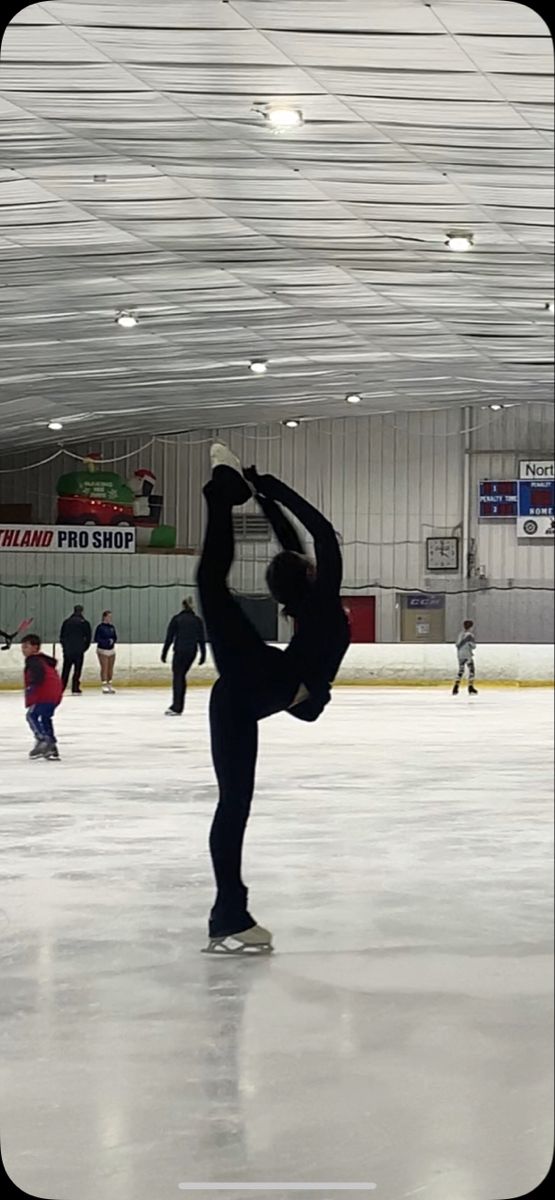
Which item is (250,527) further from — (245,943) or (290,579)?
(245,943)

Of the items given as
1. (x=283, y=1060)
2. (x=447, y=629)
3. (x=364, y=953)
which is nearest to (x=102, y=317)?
(x=447, y=629)

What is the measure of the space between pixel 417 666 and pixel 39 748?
0.90 m

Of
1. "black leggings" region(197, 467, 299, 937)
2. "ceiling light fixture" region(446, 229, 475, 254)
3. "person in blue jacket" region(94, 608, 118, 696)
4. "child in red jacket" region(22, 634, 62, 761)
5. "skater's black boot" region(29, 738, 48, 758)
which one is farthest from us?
"skater's black boot" region(29, 738, 48, 758)

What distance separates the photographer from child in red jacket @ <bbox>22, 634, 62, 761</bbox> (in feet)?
7.60

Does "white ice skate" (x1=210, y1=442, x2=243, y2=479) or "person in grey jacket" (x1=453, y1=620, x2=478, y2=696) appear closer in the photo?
"person in grey jacket" (x1=453, y1=620, x2=478, y2=696)

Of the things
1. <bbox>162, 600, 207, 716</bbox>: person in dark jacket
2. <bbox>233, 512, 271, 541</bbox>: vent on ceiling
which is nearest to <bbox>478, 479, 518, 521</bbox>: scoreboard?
<bbox>233, 512, 271, 541</bbox>: vent on ceiling

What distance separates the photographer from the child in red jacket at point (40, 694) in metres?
2.32

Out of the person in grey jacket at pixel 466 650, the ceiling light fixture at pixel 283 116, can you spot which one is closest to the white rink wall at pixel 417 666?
the person in grey jacket at pixel 466 650

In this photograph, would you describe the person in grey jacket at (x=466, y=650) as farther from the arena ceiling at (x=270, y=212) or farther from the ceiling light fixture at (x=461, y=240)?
the ceiling light fixture at (x=461, y=240)

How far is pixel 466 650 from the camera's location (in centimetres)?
194

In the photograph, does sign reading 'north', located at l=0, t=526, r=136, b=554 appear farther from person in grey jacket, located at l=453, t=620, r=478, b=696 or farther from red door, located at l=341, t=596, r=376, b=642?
person in grey jacket, located at l=453, t=620, r=478, b=696

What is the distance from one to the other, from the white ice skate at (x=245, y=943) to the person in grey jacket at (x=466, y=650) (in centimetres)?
69

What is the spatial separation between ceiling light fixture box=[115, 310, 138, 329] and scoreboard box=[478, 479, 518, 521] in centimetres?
70

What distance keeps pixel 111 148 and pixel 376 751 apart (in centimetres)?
126
